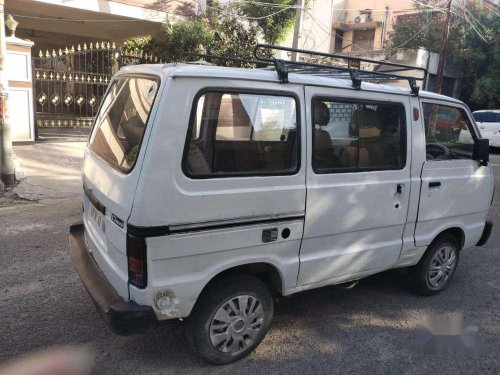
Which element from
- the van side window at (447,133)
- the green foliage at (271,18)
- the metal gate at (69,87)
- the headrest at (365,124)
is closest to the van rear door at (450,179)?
the van side window at (447,133)

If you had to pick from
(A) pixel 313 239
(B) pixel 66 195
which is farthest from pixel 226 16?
(A) pixel 313 239

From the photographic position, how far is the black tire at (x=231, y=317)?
2.87 m

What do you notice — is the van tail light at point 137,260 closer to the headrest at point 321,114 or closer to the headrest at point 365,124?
the headrest at point 321,114

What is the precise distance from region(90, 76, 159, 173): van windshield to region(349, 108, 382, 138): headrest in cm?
147

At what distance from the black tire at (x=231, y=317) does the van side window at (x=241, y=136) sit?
711 mm

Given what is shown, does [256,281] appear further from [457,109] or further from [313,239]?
[457,109]

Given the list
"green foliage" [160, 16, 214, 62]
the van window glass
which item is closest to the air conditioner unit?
the van window glass

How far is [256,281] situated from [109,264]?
941mm

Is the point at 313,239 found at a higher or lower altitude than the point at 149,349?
higher

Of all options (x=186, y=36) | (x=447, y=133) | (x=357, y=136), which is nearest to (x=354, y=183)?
(x=357, y=136)

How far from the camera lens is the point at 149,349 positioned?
321 centimetres

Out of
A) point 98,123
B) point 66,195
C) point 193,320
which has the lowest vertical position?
point 66,195

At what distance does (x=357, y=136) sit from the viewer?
344 cm

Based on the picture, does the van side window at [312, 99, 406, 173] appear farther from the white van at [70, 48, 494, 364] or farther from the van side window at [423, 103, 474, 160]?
the van side window at [423, 103, 474, 160]
